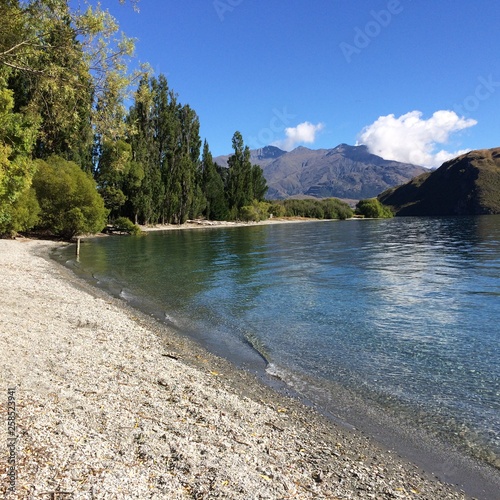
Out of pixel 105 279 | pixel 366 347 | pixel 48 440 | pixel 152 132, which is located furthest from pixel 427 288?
pixel 152 132

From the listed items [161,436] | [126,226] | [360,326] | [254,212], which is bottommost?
[360,326]

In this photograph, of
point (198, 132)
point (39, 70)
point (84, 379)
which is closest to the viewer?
point (84, 379)

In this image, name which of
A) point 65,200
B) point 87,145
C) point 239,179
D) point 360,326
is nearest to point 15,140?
point 87,145

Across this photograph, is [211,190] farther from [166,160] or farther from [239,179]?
[166,160]

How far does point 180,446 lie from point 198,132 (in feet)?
384

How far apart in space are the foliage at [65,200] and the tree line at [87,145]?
15 cm

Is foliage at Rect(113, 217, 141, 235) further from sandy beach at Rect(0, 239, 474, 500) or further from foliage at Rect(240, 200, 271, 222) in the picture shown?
sandy beach at Rect(0, 239, 474, 500)

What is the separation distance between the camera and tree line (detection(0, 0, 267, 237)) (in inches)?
493

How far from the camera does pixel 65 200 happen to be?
→ 59.7 meters

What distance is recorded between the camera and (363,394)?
11.1 m

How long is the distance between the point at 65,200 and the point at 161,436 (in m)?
58.9

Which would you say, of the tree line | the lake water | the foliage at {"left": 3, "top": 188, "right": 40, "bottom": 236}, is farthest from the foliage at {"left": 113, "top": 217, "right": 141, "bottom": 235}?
the lake water

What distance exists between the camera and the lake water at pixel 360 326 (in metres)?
10.5

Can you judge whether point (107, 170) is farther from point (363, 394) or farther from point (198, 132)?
point (363, 394)
